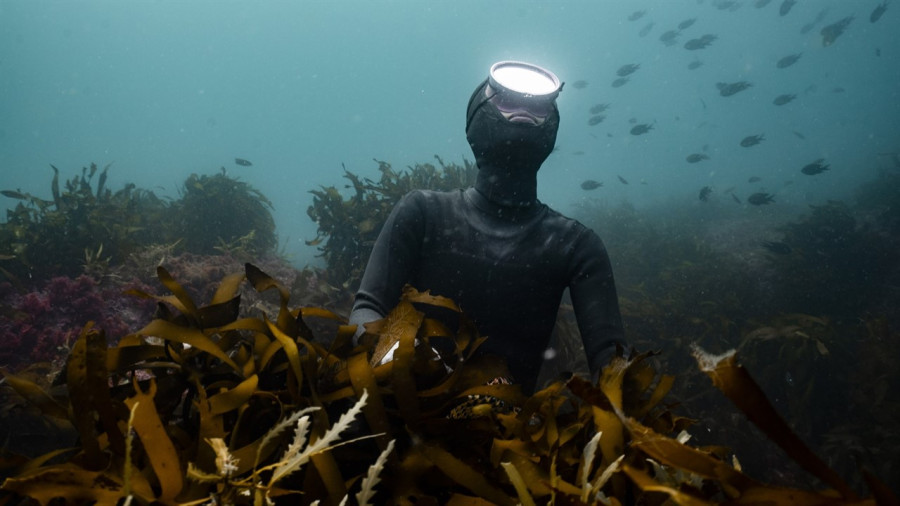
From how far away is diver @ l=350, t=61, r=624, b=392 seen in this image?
2293 mm

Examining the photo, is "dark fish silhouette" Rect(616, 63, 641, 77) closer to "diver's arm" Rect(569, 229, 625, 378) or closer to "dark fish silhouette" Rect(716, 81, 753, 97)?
"dark fish silhouette" Rect(716, 81, 753, 97)

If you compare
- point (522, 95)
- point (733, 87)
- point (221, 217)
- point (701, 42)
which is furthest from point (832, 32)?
point (221, 217)

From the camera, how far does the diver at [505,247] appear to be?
7.52 feet

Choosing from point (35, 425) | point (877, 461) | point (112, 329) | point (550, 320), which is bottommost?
point (877, 461)

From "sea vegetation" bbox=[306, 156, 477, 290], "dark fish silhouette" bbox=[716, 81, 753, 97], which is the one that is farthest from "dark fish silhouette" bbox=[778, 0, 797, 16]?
"sea vegetation" bbox=[306, 156, 477, 290]

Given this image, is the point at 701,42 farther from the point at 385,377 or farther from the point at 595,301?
the point at 385,377

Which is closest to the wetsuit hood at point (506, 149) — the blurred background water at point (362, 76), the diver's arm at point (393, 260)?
the diver's arm at point (393, 260)

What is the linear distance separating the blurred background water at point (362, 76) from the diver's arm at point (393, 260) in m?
113

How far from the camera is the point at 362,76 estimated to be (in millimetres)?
163375

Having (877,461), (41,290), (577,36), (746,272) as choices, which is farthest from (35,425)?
(577,36)

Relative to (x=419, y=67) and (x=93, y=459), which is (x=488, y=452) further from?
(x=419, y=67)

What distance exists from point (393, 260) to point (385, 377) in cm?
128

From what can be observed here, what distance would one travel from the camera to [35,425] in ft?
11.6

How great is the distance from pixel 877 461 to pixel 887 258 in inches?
335
